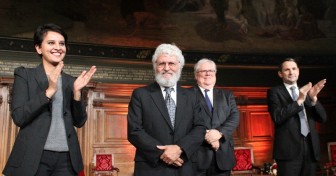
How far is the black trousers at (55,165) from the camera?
219 cm

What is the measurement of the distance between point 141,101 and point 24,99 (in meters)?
0.95

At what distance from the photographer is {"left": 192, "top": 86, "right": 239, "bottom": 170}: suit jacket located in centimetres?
338

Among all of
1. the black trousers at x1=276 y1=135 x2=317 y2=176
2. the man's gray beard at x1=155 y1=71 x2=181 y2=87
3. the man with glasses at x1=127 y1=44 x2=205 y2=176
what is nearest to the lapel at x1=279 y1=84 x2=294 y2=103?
the black trousers at x1=276 y1=135 x2=317 y2=176

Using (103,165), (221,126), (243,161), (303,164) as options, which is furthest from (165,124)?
(103,165)

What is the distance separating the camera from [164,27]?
8.70 m

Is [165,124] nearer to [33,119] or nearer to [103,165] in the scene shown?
[33,119]

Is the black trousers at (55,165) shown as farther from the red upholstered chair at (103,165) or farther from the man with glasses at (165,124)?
the red upholstered chair at (103,165)

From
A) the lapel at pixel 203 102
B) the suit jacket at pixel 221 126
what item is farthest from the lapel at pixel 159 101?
the lapel at pixel 203 102

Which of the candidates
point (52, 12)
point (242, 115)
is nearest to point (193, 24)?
point (242, 115)

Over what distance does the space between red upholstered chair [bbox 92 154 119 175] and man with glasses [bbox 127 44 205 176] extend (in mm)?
4143

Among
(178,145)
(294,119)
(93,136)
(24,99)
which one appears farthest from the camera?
(93,136)

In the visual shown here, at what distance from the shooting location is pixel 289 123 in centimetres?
375

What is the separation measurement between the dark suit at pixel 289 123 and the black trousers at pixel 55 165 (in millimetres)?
2357

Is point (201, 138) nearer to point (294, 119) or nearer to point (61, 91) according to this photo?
point (61, 91)
